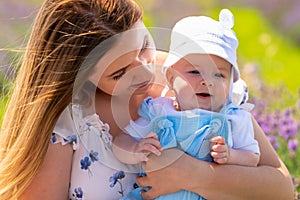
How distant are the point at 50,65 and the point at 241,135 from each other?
2.11 feet

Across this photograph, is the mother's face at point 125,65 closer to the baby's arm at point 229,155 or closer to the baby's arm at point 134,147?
the baby's arm at point 134,147

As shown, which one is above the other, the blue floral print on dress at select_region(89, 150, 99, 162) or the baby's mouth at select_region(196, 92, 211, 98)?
the baby's mouth at select_region(196, 92, 211, 98)

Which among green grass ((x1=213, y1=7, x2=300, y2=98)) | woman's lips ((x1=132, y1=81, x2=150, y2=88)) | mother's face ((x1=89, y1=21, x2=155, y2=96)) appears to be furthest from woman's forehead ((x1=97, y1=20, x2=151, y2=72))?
green grass ((x1=213, y1=7, x2=300, y2=98))

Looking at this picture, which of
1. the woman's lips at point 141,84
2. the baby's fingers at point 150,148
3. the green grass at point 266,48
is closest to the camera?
the baby's fingers at point 150,148

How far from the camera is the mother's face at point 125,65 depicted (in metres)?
2.34

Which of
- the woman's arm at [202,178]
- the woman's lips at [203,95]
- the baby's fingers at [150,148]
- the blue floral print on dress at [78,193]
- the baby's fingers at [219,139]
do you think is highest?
the woman's lips at [203,95]

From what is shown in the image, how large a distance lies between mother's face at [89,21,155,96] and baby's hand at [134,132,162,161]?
18cm

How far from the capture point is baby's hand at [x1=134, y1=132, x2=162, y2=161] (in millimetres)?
2312

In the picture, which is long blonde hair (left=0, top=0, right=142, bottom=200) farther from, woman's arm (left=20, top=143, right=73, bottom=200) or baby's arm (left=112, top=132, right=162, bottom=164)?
baby's arm (left=112, top=132, right=162, bottom=164)

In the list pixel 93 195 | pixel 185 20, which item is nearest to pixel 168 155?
pixel 93 195

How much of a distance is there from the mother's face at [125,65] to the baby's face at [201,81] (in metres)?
0.11

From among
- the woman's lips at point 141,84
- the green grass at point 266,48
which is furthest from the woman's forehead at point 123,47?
the green grass at point 266,48

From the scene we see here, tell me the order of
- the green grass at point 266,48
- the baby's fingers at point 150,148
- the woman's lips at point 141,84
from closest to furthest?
the baby's fingers at point 150,148 < the woman's lips at point 141,84 < the green grass at point 266,48

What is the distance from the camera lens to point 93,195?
2449mm
